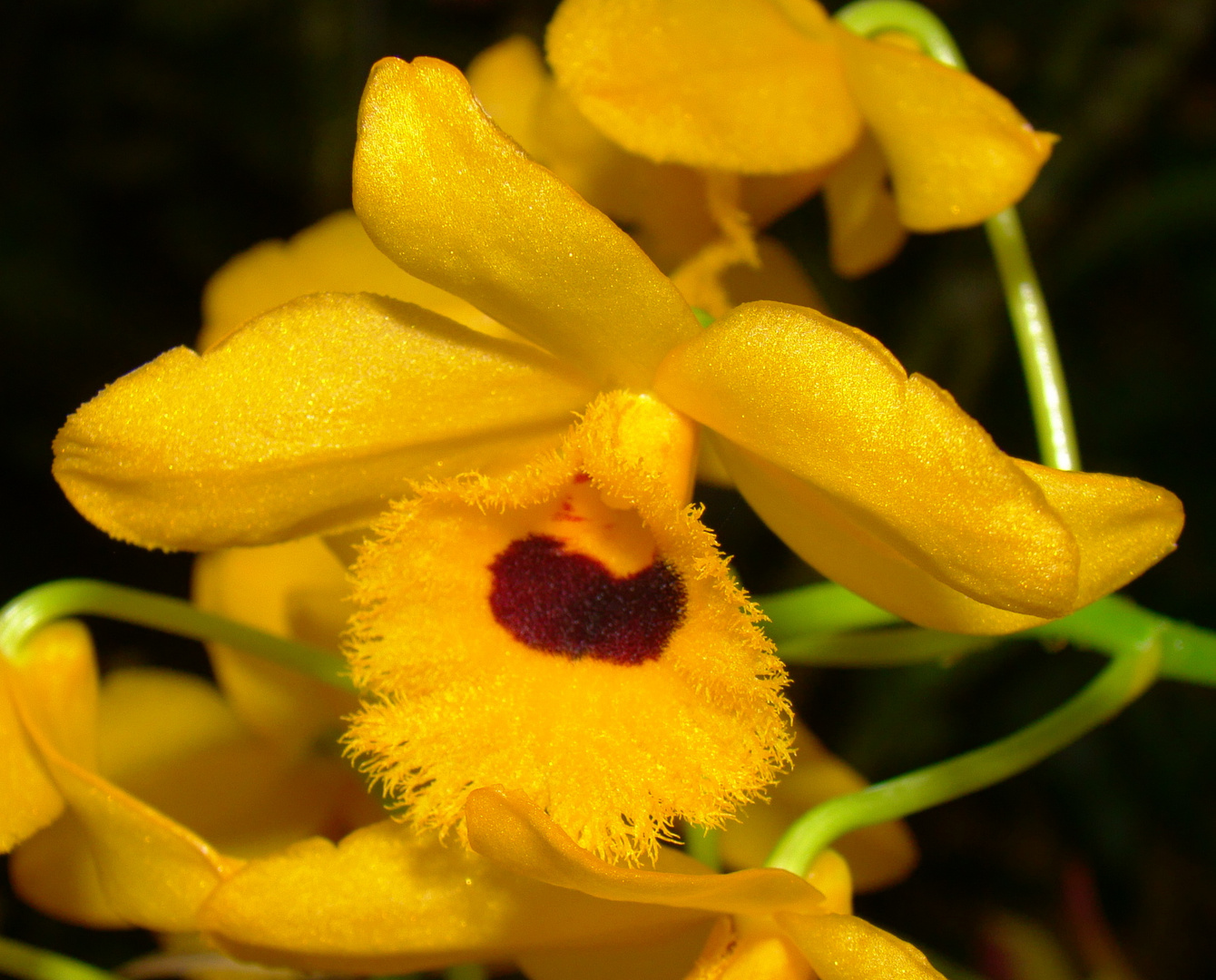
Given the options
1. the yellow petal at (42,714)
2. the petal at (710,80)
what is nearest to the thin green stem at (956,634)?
the petal at (710,80)

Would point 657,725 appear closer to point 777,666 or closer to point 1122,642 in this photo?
point 777,666

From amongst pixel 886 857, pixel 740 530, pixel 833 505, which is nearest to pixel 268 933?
pixel 833 505

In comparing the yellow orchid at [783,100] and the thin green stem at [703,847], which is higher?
the yellow orchid at [783,100]

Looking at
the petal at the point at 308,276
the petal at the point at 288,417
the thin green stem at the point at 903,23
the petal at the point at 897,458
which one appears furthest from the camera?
the petal at the point at 308,276

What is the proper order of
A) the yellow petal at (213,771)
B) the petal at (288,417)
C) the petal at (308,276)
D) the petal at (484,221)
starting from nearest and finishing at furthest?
the petal at (484,221) → the petal at (288,417) → the petal at (308,276) → the yellow petal at (213,771)

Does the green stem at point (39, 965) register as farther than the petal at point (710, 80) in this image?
Yes

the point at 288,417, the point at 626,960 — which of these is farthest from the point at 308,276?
the point at 626,960

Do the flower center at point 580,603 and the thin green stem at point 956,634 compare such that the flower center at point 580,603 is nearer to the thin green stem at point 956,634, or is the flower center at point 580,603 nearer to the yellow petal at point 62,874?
the thin green stem at point 956,634
